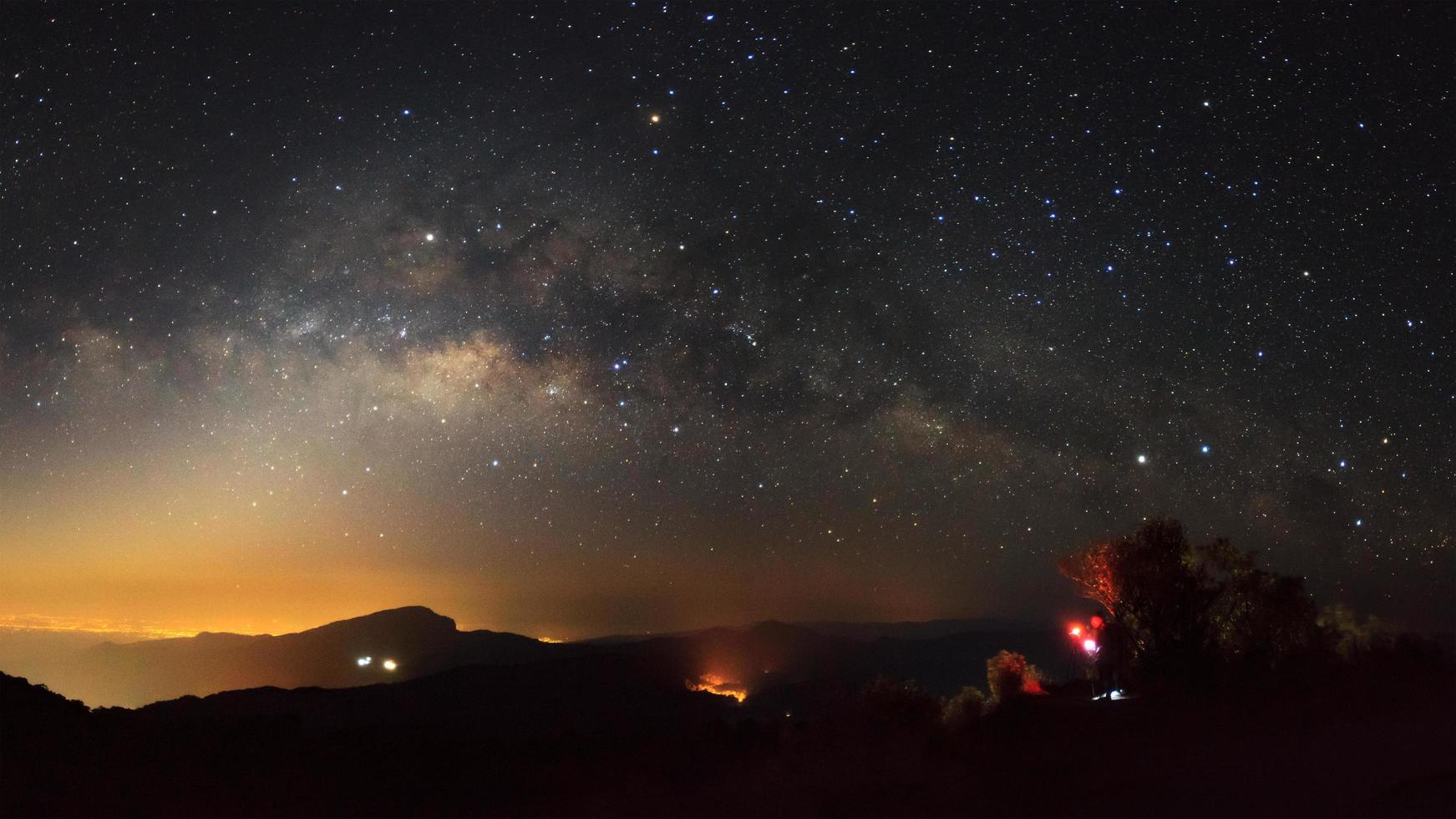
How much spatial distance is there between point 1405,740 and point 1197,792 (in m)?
3.94

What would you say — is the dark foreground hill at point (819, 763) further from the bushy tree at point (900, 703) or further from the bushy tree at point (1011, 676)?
→ the bushy tree at point (1011, 676)

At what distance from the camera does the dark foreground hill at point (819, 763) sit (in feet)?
37.7

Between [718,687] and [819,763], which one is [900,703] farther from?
[718,687]

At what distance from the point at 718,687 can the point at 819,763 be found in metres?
45.3

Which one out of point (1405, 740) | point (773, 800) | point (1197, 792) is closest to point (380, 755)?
point (773, 800)

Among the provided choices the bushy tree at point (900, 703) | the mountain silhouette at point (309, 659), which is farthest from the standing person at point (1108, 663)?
the mountain silhouette at point (309, 659)

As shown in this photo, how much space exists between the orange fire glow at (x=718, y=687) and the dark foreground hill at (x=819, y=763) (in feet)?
120

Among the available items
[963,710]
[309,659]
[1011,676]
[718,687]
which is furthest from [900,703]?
[309,659]

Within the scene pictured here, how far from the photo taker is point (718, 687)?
57469 millimetres

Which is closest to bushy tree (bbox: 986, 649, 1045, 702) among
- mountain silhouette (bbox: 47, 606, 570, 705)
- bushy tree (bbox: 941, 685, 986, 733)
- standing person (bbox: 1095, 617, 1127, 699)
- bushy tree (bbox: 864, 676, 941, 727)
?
bushy tree (bbox: 941, 685, 986, 733)

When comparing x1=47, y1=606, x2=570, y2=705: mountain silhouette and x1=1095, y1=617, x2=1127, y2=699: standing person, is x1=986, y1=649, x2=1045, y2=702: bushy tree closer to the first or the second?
x1=1095, y1=617, x2=1127, y2=699: standing person

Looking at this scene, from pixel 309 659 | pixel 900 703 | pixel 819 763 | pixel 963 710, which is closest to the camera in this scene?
pixel 819 763

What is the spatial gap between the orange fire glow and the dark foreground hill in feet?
120

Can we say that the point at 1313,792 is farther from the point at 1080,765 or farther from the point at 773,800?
the point at 773,800
